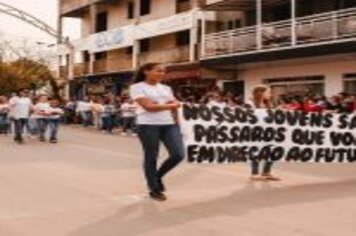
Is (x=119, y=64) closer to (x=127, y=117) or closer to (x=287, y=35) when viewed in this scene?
(x=127, y=117)

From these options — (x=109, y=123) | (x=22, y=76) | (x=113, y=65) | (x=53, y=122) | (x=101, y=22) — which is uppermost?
(x=101, y=22)

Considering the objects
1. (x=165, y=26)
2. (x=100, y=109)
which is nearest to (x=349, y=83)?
(x=100, y=109)

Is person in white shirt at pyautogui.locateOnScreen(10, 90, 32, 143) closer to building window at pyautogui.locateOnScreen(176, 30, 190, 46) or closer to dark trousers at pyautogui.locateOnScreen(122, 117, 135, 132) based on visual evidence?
dark trousers at pyautogui.locateOnScreen(122, 117, 135, 132)

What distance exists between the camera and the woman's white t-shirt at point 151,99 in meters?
10.1

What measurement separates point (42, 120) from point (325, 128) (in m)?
13.4

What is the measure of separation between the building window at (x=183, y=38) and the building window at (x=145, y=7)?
464 cm

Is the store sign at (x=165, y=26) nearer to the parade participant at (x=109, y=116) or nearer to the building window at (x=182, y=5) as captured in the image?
the building window at (x=182, y=5)

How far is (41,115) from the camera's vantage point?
24734 mm

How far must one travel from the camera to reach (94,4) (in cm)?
5212

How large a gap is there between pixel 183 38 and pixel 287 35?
470 inches

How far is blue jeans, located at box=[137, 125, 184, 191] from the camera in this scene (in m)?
10.2

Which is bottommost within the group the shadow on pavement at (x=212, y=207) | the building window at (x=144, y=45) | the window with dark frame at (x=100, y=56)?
the shadow on pavement at (x=212, y=207)

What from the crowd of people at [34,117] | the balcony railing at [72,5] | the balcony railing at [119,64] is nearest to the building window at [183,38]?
the balcony railing at [119,64]

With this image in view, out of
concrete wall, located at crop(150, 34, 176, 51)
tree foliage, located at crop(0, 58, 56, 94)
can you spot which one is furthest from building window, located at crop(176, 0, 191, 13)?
tree foliage, located at crop(0, 58, 56, 94)
